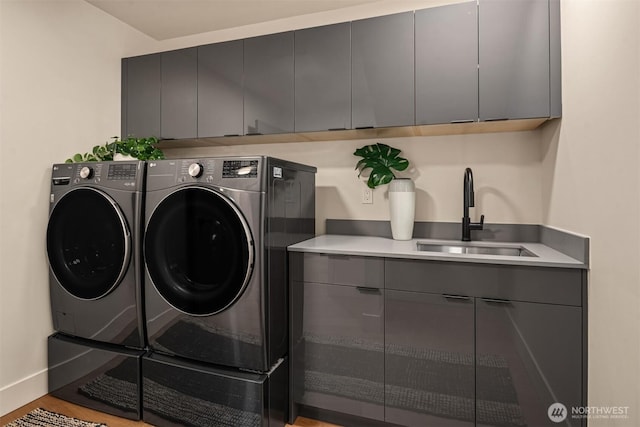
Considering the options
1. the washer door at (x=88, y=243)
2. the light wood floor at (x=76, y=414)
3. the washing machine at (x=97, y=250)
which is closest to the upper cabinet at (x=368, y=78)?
the washing machine at (x=97, y=250)

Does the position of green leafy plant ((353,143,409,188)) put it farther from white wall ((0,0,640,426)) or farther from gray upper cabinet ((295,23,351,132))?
gray upper cabinet ((295,23,351,132))

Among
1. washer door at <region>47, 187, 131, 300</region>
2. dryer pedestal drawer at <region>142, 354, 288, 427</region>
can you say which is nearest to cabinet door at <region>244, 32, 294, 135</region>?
washer door at <region>47, 187, 131, 300</region>

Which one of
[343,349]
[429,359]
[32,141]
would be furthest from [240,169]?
[32,141]

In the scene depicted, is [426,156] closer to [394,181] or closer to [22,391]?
[394,181]

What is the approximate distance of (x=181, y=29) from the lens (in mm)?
2744

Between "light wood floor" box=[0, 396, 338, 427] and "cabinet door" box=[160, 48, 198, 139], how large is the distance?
1779 mm

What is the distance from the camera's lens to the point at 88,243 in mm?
2023

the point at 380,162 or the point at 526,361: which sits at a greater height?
the point at 380,162

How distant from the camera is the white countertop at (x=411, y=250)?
4.86 feet

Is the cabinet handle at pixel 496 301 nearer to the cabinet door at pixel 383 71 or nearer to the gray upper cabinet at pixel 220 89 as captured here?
the cabinet door at pixel 383 71

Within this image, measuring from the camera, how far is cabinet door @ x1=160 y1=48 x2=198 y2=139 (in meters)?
2.45

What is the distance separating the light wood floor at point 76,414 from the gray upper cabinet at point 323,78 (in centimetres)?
168

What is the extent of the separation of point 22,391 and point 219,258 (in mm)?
1480

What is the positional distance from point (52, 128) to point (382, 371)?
7.95ft
